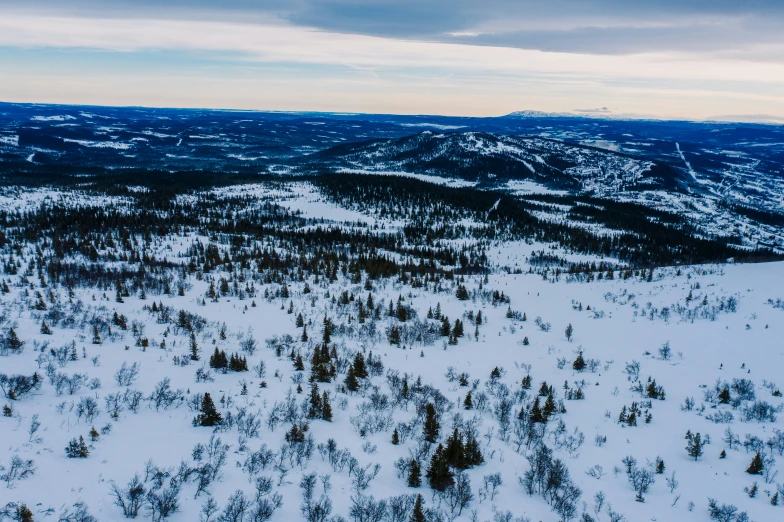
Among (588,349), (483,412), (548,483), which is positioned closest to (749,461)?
(548,483)

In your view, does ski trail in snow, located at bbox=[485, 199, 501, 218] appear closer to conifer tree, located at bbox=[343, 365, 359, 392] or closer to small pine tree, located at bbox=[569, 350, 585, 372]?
small pine tree, located at bbox=[569, 350, 585, 372]

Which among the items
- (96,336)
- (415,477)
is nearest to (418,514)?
(415,477)

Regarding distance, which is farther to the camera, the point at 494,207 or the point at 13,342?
the point at 494,207

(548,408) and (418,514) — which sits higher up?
(418,514)

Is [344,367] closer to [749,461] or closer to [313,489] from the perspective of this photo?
[313,489]

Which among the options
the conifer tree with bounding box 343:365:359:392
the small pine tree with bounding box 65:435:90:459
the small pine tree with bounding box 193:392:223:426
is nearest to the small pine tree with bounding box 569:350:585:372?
the conifer tree with bounding box 343:365:359:392

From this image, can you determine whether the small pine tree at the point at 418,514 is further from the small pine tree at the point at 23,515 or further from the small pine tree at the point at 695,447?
the small pine tree at the point at 695,447

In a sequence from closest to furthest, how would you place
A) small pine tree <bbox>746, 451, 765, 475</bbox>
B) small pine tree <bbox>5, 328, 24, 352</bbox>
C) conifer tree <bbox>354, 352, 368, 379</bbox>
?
small pine tree <bbox>746, 451, 765, 475</bbox>, small pine tree <bbox>5, 328, 24, 352</bbox>, conifer tree <bbox>354, 352, 368, 379</bbox>

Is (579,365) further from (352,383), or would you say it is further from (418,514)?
(418,514)
